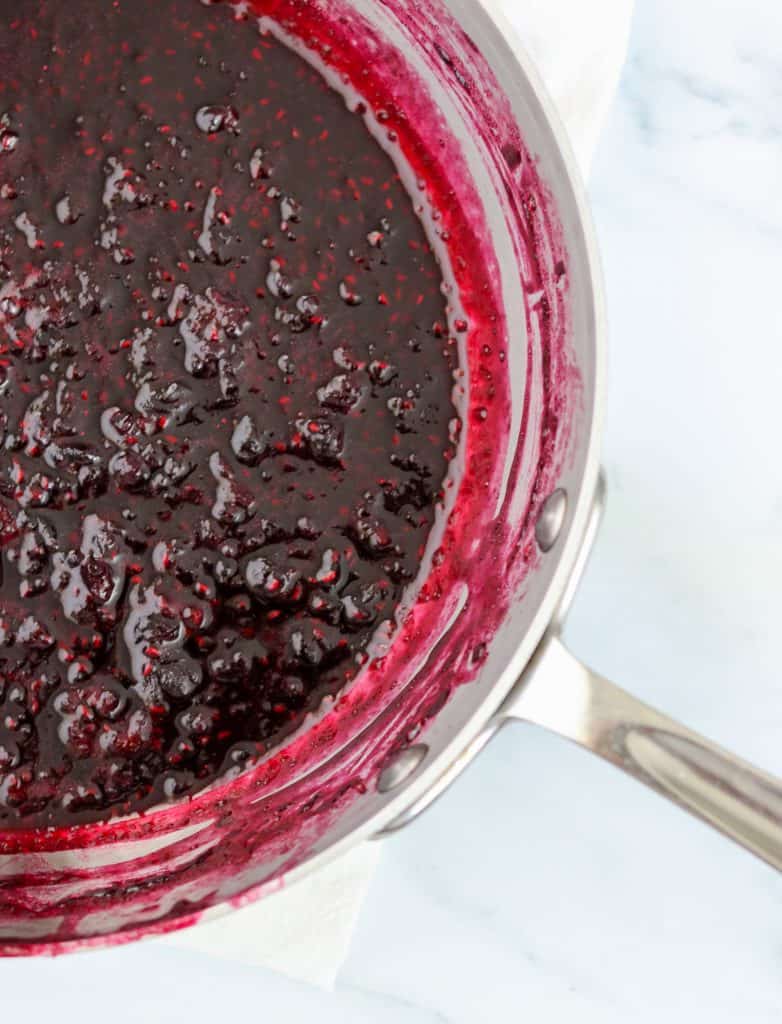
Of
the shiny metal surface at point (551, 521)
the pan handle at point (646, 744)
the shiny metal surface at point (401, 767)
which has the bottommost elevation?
the pan handle at point (646, 744)

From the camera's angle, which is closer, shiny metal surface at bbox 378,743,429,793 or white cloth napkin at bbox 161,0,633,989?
shiny metal surface at bbox 378,743,429,793

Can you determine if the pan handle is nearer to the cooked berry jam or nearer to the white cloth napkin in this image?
the cooked berry jam

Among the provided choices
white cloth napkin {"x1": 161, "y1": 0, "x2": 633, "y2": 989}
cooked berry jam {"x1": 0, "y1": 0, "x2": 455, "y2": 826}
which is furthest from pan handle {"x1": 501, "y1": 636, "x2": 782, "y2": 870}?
white cloth napkin {"x1": 161, "y1": 0, "x2": 633, "y2": 989}

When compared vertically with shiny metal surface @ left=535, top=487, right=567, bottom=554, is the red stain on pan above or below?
above

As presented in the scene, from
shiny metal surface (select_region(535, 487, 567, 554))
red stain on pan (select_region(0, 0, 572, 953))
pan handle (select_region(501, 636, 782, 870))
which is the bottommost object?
pan handle (select_region(501, 636, 782, 870))

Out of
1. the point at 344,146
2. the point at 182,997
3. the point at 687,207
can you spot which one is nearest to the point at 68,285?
the point at 344,146

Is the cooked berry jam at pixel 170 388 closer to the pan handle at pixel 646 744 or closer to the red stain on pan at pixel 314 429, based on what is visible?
the red stain on pan at pixel 314 429

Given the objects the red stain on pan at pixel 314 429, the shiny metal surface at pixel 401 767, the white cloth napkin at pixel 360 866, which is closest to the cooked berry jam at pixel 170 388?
the red stain on pan at pixel 314 429
